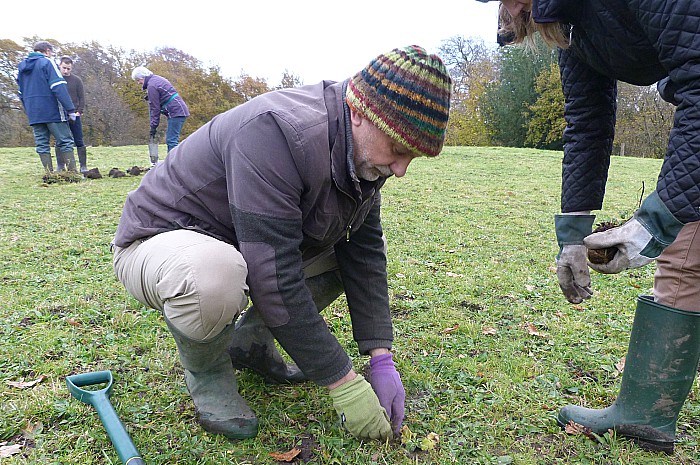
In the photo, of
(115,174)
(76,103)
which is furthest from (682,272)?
(76,103)

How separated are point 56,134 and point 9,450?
6853 millimetres

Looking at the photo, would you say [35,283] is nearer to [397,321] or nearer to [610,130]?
[397,321]

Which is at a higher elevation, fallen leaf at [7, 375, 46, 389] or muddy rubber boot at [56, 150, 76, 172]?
fallen leaf at [7, 375, 46, 389]

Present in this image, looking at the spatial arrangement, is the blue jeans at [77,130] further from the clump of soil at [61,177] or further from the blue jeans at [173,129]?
the blue jeans at [173,129]

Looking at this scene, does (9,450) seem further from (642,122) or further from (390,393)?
(642,122)

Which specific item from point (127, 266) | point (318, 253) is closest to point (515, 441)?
point (318, 253)

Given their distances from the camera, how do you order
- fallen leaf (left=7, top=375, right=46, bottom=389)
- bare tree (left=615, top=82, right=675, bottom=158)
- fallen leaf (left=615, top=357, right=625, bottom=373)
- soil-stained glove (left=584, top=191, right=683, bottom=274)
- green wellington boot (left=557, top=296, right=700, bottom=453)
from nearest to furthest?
soil-stained glove (left=584, top=191, right=683, bottom=274)
green wellington boot (left=557, top=296, right=700, bottom=453)
fallen leaf (left=7, top=375, right=46, bottom=389)
fallen leaf (left=615, top=357, right=625, bottom=373)
bare tree (left=615, top=82, right=675, bottom=158)

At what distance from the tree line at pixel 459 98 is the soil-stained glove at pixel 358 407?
75.5 ft

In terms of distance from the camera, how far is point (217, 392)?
1.85 metres

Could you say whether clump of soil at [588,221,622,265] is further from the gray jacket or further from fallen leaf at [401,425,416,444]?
fallen leaf at [401,425,416,444]

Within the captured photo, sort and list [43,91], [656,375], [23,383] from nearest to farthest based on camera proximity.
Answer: [656,375] < [23,383] < [43,91]

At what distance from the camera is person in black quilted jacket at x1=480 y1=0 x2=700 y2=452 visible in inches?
49.0

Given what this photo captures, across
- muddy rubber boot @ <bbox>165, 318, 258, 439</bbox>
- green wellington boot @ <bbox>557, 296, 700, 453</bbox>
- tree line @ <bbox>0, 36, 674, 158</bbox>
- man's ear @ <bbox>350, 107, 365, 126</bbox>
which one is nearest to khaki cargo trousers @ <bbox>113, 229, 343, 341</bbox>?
muddy rubber boot @ <bbox>165, 318, 258, 439</bbox>

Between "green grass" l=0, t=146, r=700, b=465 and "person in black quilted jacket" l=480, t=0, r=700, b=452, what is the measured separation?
Answer: 0.23m
